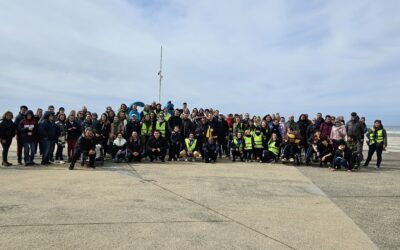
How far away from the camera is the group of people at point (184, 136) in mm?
11117

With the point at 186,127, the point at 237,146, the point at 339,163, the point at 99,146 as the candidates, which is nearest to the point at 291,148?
the point at 339,163

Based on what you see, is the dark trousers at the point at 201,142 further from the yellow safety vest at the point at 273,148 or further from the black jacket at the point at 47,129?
the black jacket at the point at 47,129

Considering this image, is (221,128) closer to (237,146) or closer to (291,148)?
(237,146)

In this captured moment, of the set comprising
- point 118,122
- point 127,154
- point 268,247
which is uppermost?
point 118,122

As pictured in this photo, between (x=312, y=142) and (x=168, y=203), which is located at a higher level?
(x=312, y=142)

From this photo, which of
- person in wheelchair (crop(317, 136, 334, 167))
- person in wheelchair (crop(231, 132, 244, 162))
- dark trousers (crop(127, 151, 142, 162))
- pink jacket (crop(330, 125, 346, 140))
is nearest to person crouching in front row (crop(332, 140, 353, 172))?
person in wheelchair (crop(317, 136, 334, 167))

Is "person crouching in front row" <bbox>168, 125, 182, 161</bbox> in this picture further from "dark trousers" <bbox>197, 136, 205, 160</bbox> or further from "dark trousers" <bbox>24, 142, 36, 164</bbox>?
"dark trousers" <bbox>24, 142, 36, 164</bbox>

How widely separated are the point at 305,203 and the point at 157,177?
3.93 m

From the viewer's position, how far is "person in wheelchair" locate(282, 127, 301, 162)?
12.8 metres

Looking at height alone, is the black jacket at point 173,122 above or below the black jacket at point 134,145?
above

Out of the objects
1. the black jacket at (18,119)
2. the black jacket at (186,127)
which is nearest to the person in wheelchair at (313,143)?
the black jacket at (186,127)

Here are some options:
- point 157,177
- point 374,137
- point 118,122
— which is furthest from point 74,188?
point 374,137

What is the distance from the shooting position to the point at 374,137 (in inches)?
495

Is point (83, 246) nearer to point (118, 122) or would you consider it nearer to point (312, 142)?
point (118, 122)
